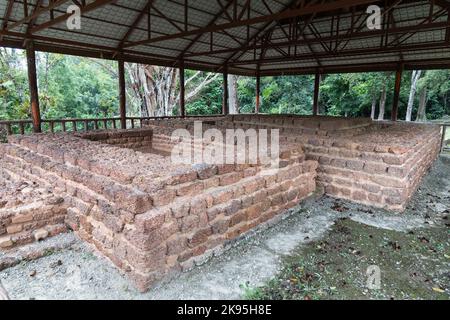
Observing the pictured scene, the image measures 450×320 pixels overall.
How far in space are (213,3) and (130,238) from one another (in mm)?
8502

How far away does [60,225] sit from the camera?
145 inches

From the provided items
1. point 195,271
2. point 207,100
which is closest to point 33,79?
point 195,271

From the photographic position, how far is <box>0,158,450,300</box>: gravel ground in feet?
8.64

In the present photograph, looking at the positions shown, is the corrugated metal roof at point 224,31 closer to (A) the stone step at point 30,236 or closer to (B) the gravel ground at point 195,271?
(B) the gravel ground at point 195,271

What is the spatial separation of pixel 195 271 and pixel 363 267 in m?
1.75

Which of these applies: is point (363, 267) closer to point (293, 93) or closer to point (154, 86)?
point (154, 86)

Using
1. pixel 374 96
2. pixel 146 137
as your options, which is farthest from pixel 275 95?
pixel 146 137

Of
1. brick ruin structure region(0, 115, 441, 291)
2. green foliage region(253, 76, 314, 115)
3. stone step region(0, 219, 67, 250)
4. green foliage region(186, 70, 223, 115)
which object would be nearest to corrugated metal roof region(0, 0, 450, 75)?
brick ruin structure region(0, 115, 441, 291)

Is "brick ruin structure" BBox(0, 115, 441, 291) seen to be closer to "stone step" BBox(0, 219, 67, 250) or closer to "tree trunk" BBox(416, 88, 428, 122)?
"stone step" BBox(0, 219, 67, 250)

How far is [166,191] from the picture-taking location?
288cm

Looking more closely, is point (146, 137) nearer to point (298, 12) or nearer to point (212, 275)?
point (298, 12)

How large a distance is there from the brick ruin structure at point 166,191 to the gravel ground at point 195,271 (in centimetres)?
14

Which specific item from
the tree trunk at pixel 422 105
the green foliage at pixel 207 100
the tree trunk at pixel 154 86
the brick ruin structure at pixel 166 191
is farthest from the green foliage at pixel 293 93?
A: the brick ruin structure at pixel 166 191

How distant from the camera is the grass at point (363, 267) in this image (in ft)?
8.80
